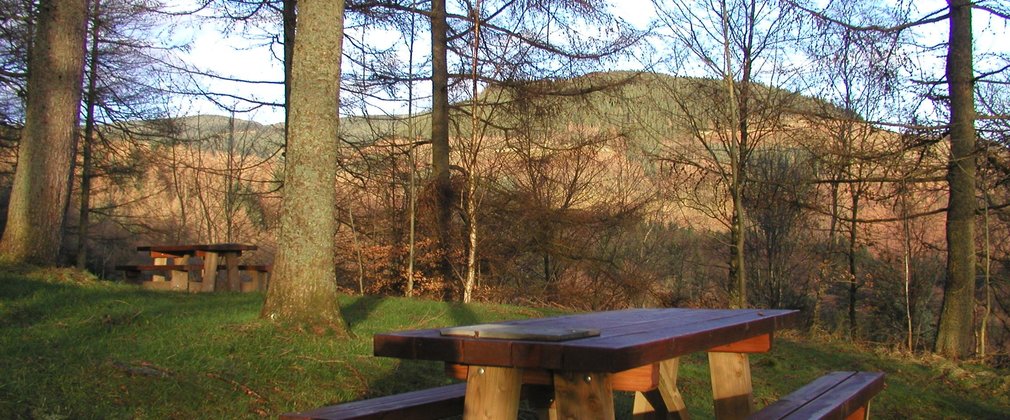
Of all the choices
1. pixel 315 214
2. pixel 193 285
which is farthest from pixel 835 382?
pixel 193 285

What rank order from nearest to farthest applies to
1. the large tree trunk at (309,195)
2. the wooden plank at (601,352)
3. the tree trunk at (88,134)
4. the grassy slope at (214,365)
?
the wooden plank at (601,352) → the grassy slope at (214,365) → the large tree trunk at (309,195) → the tree trunk at (88,134)

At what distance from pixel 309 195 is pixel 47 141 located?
4.56 m

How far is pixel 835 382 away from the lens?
532cm

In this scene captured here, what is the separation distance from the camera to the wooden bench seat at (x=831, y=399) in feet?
13.5

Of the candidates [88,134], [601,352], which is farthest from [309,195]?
[88,134]

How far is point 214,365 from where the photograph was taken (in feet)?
17.0

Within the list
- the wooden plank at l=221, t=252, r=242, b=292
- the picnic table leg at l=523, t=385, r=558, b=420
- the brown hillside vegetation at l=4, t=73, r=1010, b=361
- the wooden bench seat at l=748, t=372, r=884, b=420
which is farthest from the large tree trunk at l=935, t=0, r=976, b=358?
the wooden plank at l=221, t=252, r=242, b=292

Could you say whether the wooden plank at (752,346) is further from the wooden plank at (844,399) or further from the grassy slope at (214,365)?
the grassy slope at (214,365)

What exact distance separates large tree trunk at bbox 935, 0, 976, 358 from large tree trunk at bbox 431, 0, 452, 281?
8641mm

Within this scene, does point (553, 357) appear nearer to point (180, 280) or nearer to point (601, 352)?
point (601, 352)

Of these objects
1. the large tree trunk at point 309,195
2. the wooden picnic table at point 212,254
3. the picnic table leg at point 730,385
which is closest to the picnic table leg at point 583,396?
the picnic table leg at point 730,385

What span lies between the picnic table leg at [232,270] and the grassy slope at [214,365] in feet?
6.17

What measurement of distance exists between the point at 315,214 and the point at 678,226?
19.9 metres

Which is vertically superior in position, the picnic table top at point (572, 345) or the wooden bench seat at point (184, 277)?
the picnic table top at point (572, 345)
